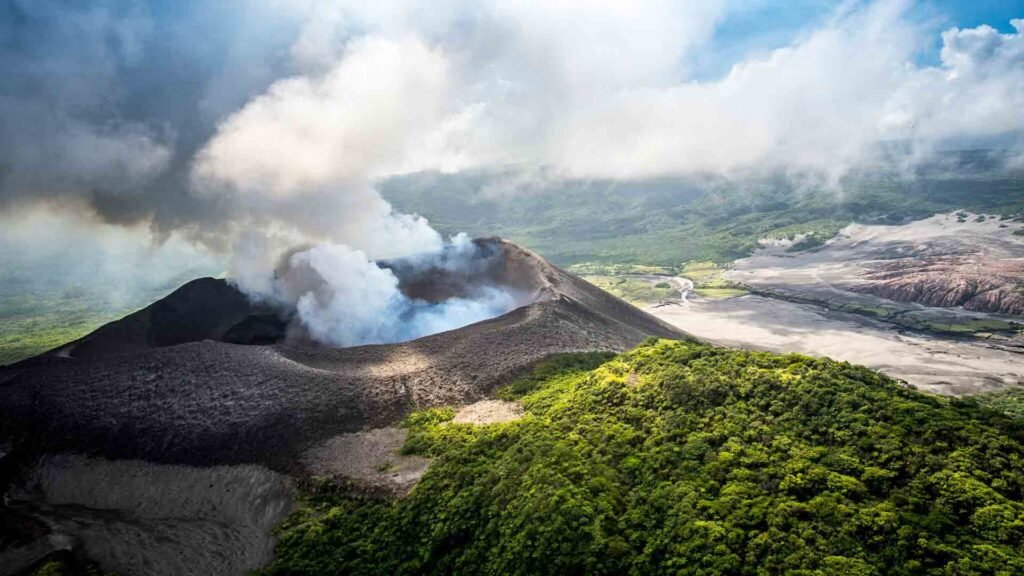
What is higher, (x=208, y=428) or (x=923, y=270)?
(x=208, y=428)

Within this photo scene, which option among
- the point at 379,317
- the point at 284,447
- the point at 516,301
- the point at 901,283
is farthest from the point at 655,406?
the point at 901,283

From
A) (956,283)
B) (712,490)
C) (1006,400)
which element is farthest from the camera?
(956,283)

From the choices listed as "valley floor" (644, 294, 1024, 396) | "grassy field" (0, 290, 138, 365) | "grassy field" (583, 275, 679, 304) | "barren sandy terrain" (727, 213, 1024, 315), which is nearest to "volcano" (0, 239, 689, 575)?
"valley floor" (644, 294, 1024, 396)

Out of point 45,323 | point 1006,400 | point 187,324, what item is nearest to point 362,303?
point 187,324

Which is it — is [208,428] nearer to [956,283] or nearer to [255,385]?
[255,385]

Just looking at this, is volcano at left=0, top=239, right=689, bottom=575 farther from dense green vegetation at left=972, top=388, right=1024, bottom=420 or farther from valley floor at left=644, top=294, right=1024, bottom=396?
valley floor at left=644, top=294, right=1024, bottom=396

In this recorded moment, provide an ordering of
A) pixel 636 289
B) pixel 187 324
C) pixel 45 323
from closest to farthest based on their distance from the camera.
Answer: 1. pixel 187 324
2. pixel 636 289
3. pixel 45 323
